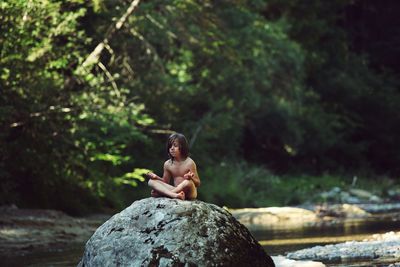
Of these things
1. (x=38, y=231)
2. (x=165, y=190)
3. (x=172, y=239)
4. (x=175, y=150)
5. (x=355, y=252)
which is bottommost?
(x=38, y=231)

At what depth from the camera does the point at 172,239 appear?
28.2ft

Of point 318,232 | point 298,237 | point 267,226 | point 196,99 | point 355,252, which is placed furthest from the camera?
point 196,99

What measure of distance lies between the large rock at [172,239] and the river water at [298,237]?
248 centimetres

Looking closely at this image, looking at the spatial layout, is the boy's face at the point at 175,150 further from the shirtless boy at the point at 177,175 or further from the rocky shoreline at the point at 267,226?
the rocky shoreline at the point at 267,226

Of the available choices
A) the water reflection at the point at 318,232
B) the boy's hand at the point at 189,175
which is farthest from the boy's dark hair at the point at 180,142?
the water reflection at the point at 318,232

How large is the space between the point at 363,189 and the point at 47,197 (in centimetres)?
1584

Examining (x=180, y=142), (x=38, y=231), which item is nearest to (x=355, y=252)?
(x=180, y=142)

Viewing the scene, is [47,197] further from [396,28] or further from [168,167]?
[396,28]

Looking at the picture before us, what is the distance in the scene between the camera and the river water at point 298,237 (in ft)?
43.8

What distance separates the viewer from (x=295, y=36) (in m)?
38.9

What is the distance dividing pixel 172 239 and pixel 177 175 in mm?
922

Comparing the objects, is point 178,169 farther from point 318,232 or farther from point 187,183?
point 318,232

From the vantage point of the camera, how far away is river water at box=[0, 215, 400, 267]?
13.4 metres

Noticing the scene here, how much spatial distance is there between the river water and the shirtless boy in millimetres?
2745
